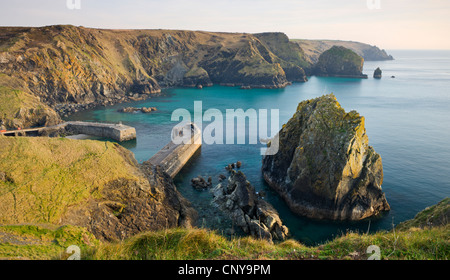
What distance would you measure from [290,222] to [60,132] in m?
64.5

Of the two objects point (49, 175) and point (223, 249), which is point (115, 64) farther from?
point (223, 249)

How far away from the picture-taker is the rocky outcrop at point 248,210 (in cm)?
3130

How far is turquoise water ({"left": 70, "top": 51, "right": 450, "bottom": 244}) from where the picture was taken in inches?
1416

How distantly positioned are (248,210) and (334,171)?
41.3ft

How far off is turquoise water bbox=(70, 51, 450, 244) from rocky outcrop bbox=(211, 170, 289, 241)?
1.68 metres

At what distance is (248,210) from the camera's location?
114 ft

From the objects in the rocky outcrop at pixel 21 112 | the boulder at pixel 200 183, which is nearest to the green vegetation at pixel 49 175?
the boulder at pixel 200 183

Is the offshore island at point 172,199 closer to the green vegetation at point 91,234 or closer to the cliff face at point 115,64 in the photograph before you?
the green vegetation at point 91,234

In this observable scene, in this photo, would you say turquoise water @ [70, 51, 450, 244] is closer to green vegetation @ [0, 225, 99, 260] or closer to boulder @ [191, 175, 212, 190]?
boulder @ [191, 175, 212, 190]

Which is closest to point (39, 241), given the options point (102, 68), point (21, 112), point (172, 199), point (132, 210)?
point (132, 210)

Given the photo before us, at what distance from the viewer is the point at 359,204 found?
3603cm

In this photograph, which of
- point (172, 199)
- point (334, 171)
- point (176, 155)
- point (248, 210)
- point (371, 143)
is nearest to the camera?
point (172, 199)

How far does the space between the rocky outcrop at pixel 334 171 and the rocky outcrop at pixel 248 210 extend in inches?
231
